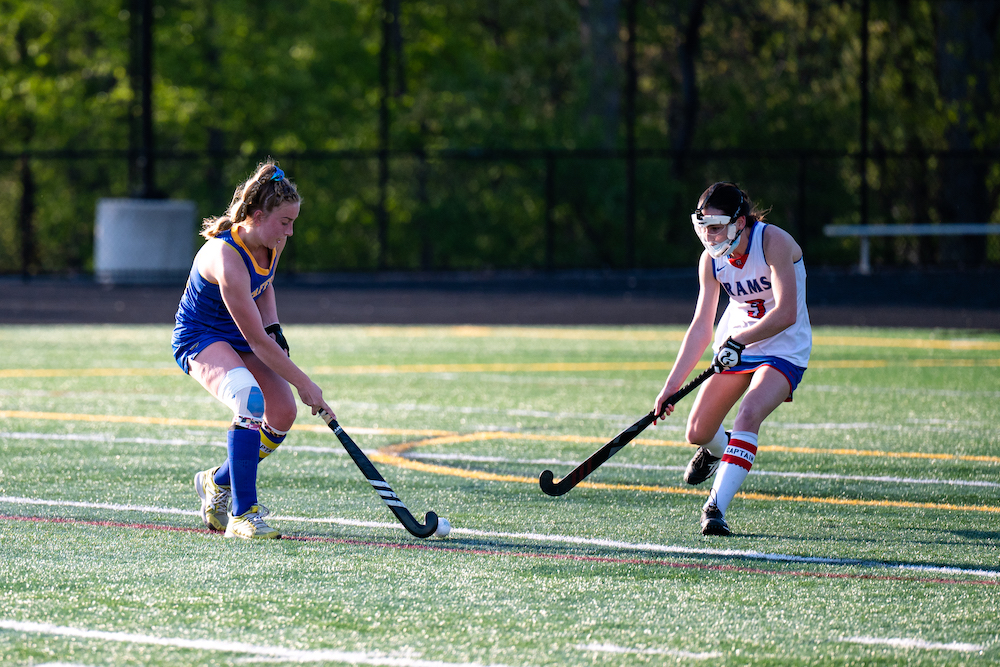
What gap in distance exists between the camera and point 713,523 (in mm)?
6113

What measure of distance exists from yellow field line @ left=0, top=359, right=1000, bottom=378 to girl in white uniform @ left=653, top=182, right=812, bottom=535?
684cm

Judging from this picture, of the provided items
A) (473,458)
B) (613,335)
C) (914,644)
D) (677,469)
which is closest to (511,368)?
(613,335)

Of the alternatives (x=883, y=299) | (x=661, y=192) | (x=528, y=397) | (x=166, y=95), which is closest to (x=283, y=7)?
(x=166, y=95)

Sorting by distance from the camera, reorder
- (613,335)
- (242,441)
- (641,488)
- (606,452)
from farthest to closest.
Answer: (613,335) → (641,488) → (606,452) → (242,441)

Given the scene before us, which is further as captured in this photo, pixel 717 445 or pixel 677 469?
pixel 677 469

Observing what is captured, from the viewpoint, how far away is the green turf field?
438cm

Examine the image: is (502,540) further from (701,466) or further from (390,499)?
(701,466)

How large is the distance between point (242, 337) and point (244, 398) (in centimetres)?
53

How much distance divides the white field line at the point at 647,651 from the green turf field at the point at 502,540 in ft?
0.04

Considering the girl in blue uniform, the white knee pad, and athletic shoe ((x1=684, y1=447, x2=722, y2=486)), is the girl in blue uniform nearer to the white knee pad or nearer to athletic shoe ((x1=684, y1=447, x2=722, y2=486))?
the white knee pad

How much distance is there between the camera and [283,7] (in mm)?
41094

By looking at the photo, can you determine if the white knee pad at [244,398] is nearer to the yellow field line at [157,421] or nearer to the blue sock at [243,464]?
the blue sock at [243,464]

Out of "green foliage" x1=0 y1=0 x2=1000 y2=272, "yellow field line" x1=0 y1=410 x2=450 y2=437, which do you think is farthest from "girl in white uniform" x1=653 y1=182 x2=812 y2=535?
"green foliage" x1=0 y1=0 x2=1000 y2=272

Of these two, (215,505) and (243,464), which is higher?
(243,464)
